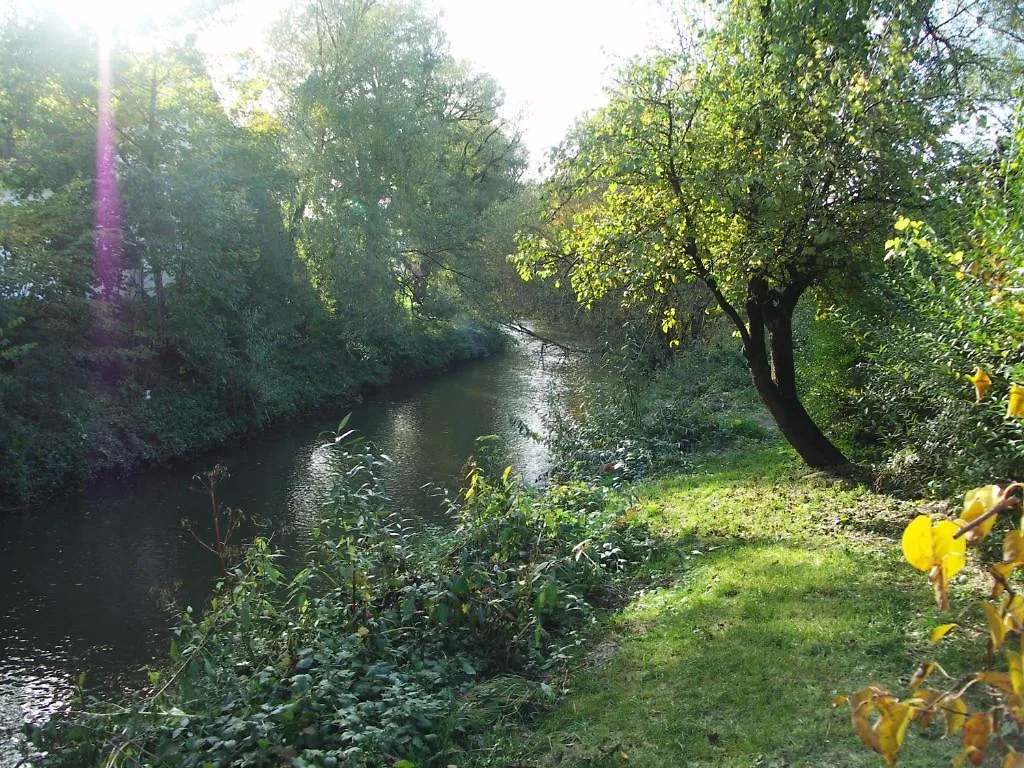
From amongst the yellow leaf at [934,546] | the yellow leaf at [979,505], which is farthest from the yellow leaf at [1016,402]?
the yellow leaf at [934,546]

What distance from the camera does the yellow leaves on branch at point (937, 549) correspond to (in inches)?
39.3

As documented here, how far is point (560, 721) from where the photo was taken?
475cm

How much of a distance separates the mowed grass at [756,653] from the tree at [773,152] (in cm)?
247

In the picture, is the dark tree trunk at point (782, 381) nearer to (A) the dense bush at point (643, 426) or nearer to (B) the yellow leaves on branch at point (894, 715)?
(A) the dense bush at point (643, 426)

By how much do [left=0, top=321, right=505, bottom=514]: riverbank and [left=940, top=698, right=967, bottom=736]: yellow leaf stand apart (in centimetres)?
1486

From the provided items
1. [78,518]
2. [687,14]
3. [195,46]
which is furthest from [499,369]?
[687,14]

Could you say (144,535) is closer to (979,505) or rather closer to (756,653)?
(756,653)

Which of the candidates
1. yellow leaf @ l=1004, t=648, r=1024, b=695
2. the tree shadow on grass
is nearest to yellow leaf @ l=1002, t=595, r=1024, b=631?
yellow leaf @ l=1004, t=648, r=1024, b=695

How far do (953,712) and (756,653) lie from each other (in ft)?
14.0

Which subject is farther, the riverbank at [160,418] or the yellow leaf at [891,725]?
the riverbank at [160,418]

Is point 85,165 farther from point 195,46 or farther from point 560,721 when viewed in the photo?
point 560,721

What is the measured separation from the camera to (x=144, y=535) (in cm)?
1177

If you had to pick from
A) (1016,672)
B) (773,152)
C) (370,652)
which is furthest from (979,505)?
(773,152)

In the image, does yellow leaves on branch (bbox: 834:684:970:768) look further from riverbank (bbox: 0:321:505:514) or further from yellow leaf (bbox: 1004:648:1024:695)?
riverbank (bbox: 0:321:505:514)
